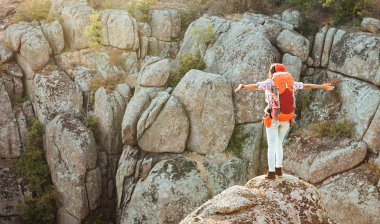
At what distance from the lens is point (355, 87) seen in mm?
13305

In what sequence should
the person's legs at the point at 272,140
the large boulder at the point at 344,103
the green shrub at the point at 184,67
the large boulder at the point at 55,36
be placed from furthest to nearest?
the large boulder at the point at 55,36, the green shrub at the point at 184,67, the large boulder at the point at 344,103, the person's legs at the point at 272,140

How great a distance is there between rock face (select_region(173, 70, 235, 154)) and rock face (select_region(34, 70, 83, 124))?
8872mm

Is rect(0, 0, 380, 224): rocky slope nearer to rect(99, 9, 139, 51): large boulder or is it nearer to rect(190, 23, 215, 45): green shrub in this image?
rect(99, 9, 139, 51): large boulder

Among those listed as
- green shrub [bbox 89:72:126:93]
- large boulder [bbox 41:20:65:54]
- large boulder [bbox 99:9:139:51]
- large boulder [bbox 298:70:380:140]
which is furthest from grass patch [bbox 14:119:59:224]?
large boulder [bbox 298:70:380:140]

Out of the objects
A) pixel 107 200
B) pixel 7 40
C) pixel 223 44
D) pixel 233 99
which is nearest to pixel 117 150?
pixel 107 200

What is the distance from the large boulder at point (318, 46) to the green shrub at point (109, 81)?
1199 cm

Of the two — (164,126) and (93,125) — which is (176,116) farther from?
(93,125)

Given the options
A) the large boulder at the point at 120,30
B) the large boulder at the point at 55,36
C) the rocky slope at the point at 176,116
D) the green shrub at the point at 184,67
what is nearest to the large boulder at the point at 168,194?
the rocky slope at the point at 176,116

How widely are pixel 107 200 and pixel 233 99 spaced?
1062 cm

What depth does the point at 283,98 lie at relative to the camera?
5.87m

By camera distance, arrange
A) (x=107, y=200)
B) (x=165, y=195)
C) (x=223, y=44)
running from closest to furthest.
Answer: (x=165, y=195) → (x=223, y=44) → (x=107, y=200)

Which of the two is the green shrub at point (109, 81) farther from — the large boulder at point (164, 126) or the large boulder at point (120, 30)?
the large boulder at point (164, 126)

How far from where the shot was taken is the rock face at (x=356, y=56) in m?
12.8

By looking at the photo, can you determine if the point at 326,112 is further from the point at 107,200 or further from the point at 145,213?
the point at 107,200
